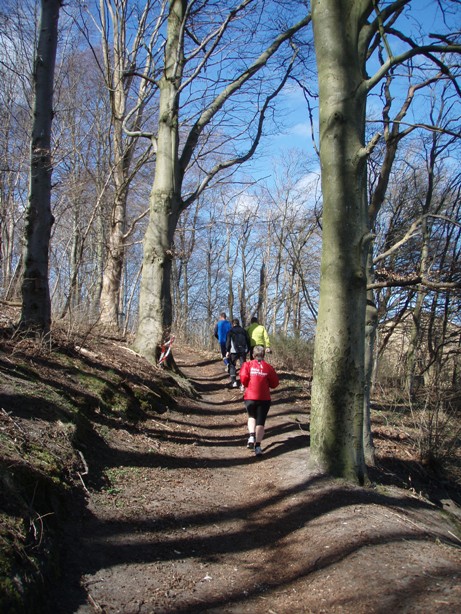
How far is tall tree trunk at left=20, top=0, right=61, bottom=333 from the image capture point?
7641mm

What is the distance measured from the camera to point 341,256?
18.9 ft

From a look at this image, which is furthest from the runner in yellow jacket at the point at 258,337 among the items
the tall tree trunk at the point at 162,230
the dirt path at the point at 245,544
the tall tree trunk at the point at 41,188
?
the tall tree trunk at the point at 41,188

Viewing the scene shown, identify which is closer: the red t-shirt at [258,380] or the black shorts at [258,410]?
the black shorts at [258,410]

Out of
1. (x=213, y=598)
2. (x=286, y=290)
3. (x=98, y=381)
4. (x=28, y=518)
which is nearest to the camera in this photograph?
(x=28, y=518)

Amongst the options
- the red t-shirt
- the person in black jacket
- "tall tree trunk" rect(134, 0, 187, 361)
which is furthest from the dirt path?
the person in black jacket

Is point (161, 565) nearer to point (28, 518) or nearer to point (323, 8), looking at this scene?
point (28, 518)

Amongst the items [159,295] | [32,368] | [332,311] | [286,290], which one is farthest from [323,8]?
[286,290]

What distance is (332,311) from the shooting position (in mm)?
5801

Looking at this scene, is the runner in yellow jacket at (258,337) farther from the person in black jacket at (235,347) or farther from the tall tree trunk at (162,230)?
the tall tree trunk at (162,230)

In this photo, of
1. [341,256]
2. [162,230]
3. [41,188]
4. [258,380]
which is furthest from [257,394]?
[162,230]

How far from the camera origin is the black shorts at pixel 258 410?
25.4ft

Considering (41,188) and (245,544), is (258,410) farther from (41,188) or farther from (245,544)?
(41,188)

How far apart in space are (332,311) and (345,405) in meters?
1.10

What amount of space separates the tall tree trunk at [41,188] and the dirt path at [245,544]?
253cm
